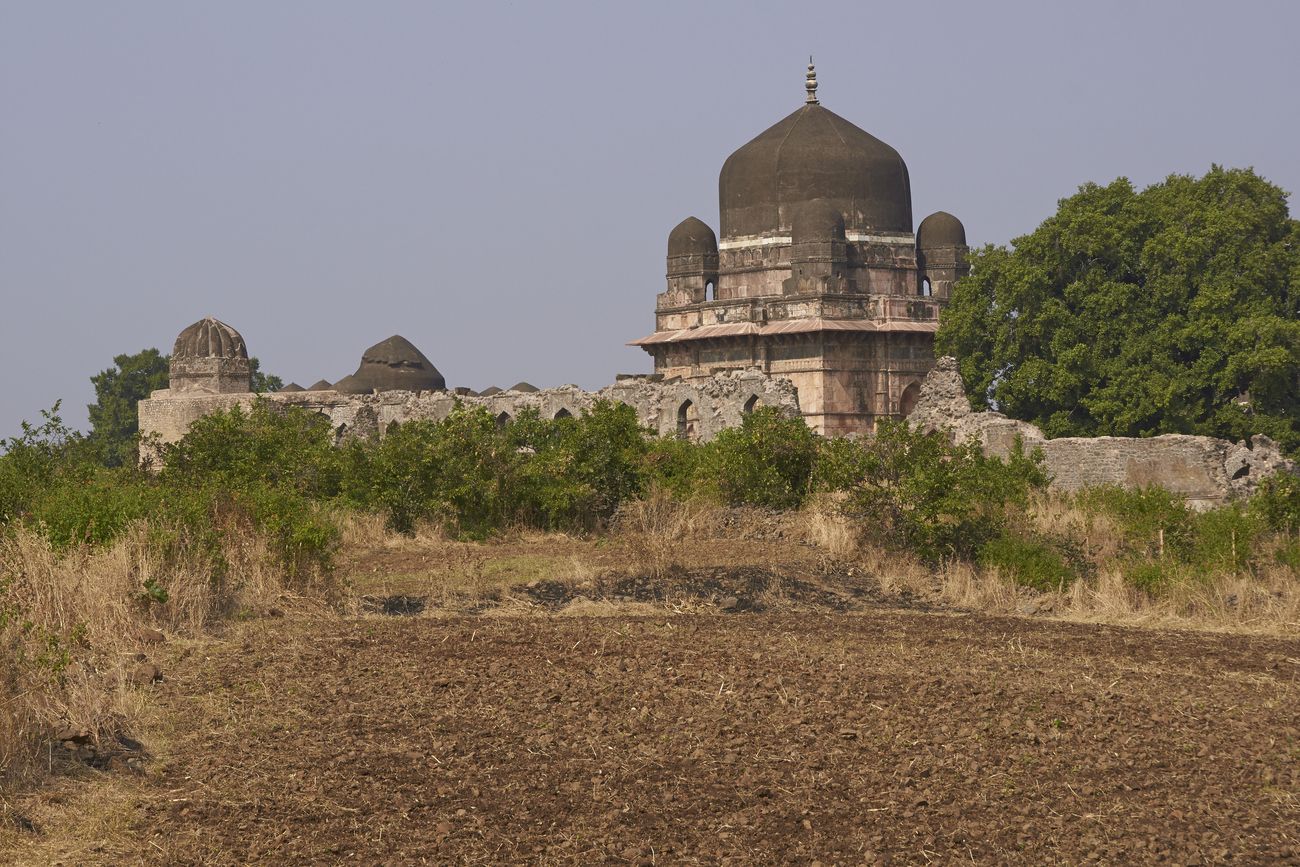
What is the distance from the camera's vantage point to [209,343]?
37.4m

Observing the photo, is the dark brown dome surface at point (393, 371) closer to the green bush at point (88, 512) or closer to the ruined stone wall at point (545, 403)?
the ruined stone wall at point (545, 403)

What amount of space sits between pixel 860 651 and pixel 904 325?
2811cm

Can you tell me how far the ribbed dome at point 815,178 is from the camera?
39.0 meters

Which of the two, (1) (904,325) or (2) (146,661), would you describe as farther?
(1) (904,325)

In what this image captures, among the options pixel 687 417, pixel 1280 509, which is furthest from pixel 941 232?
pixel 1280 509

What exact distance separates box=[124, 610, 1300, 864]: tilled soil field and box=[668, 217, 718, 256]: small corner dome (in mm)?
30129

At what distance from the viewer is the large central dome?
3903 cm

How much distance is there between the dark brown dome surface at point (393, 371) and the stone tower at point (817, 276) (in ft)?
31.6

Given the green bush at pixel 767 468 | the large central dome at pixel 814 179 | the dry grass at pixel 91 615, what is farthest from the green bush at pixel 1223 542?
the large central dome at pixel 814 179

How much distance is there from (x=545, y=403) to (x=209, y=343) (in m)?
8.91

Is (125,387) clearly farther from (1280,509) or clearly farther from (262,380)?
(1280,509)

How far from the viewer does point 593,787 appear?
700 cm

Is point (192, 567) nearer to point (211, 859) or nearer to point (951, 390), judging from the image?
point (211, 859)

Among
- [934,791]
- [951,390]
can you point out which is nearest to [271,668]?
[934,791]
